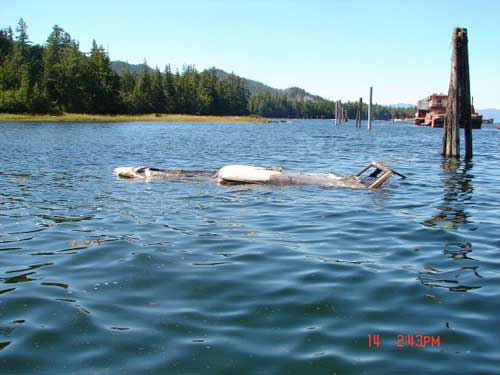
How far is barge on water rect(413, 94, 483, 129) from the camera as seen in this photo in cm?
9500

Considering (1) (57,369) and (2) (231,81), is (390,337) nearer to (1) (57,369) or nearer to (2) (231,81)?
(1) (57,369)

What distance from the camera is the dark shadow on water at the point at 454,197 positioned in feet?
35.2

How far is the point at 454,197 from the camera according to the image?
47.3 feet

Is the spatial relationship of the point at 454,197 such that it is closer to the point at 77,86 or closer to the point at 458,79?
the point at 458,79

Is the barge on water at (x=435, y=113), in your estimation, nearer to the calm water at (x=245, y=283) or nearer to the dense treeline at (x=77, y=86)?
the dense treeline at (x=77, y=86)

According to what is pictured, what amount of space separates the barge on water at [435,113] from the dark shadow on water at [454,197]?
2808 inches

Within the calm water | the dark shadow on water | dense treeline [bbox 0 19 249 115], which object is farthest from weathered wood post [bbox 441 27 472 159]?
dense treeline [bbox 0 19 249 115]

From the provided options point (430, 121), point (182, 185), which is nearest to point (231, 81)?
point (430, 121)

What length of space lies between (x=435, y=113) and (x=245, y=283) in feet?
351

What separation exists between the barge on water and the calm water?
85.1 m

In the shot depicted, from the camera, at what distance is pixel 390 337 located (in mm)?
5023

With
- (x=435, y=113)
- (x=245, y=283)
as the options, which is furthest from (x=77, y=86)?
(x=245, y=283)
